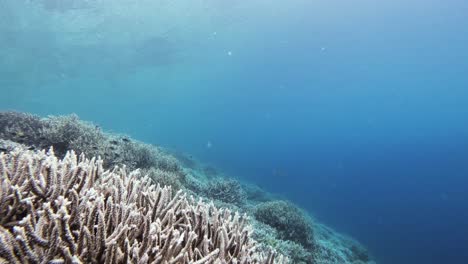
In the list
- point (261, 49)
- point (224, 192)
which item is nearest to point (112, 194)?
point (224, 192)

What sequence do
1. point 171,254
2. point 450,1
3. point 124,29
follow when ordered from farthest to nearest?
1. point 450,1
2. point 124,29
3. point 171,254

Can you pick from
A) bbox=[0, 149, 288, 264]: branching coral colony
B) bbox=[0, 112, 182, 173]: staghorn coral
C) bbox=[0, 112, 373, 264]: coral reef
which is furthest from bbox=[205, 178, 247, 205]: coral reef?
bbox=[0, 149, 288, 264]: branching coral colony

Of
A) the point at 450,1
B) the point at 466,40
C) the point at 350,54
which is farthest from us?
the point at 350,54

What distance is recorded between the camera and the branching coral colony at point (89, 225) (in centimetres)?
171

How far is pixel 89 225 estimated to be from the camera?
200 centimetres

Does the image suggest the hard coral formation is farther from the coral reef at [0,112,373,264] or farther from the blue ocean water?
the blue ocean water

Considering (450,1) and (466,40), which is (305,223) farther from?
(466,40)

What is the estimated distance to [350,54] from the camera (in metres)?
73.7

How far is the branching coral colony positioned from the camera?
67.4 inches

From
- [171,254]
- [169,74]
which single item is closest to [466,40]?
[169,74]

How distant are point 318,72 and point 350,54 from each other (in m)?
22.2

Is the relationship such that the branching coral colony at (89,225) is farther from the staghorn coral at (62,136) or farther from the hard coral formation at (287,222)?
the hard coral formation at (287,222)

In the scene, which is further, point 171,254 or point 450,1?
point 450,1

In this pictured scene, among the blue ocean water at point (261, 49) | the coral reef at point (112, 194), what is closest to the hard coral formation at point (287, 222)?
the coral reef at point (112, 194)
